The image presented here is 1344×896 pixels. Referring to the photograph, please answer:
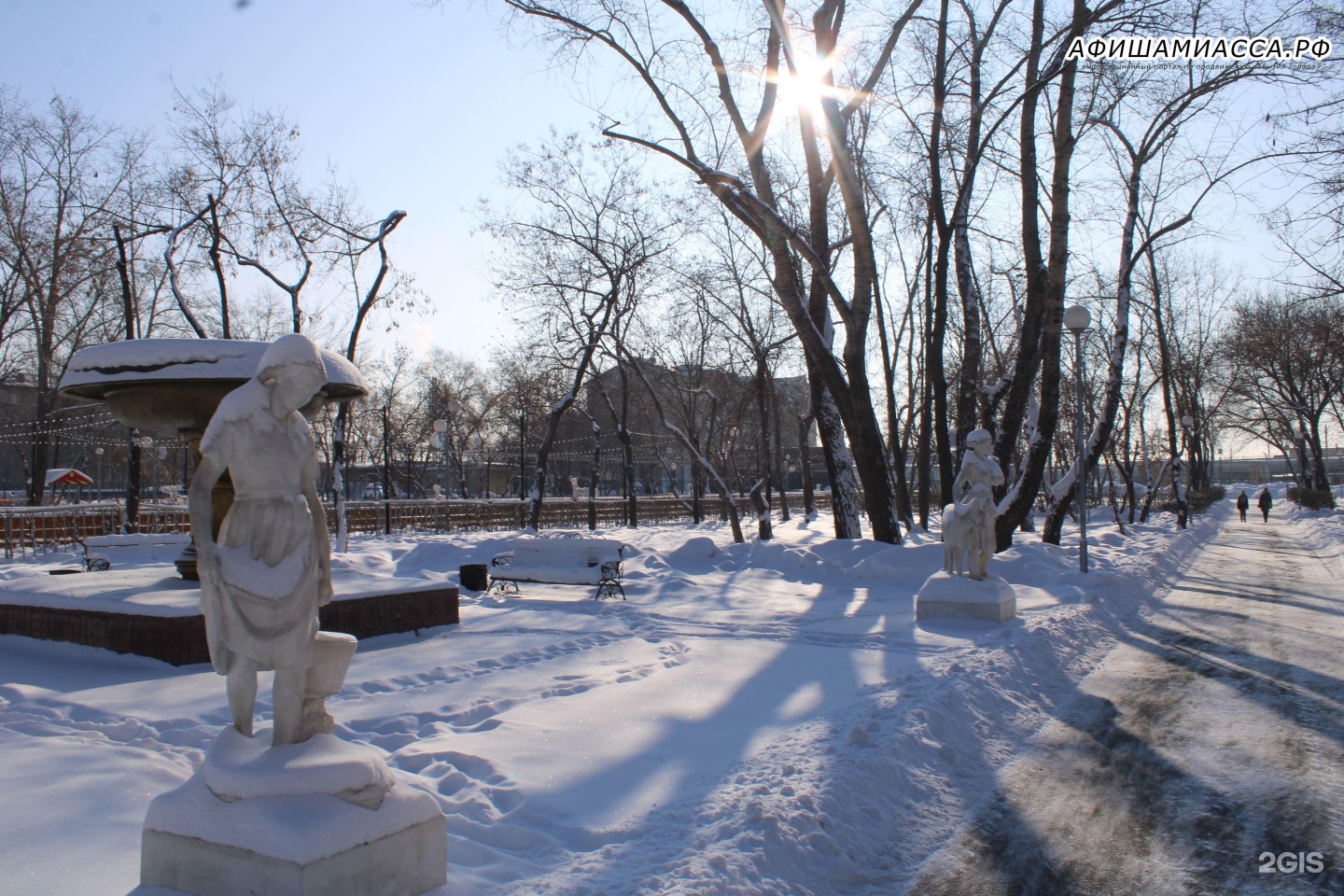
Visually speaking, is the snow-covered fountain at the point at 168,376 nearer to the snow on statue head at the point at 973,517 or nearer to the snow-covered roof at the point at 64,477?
the snow on statue head at the point at 973,517

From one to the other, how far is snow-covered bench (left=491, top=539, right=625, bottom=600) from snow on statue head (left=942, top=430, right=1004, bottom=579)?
4.48 meters

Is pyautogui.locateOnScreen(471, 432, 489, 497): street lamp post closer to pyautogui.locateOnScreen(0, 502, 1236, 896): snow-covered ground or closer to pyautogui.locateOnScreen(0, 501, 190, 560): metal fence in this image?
pyautogui.locateOnScreen(0, 501, 190, 560): metal fence

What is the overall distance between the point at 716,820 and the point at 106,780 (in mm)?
2987

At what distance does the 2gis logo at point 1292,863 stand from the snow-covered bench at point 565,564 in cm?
880

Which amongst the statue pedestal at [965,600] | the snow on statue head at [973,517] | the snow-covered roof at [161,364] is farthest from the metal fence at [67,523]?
the snow on statue head at [973,517]

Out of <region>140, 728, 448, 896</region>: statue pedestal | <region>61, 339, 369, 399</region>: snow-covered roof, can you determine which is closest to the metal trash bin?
<region>61, 339, 369, 399</region>: snow-covered roof

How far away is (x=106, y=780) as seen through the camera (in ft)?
14.1

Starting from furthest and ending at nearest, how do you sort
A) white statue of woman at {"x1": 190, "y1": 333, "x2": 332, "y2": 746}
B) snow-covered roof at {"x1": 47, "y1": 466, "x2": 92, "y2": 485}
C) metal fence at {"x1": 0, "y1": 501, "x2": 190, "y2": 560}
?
1. snow-covered roof at {"x1": 47, "y1": 466, "x2": 92, "y2": 485}
2. metal fence at {"x1": 0, "y1": 501, "x2": 190, "y2": 560}
3. white statue of woman at {"x1": 190, "y1": 333, "x2": 332, "y2": 746}

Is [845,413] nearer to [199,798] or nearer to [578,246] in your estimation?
[578,246]

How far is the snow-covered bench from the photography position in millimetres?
12562

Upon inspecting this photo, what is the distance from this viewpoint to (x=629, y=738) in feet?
17.4

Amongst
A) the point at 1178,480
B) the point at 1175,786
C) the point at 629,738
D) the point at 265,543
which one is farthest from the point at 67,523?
the point at 1178,480

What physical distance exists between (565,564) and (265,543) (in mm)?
9808

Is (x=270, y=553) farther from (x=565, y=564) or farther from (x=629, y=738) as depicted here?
(x=565, y=564)
